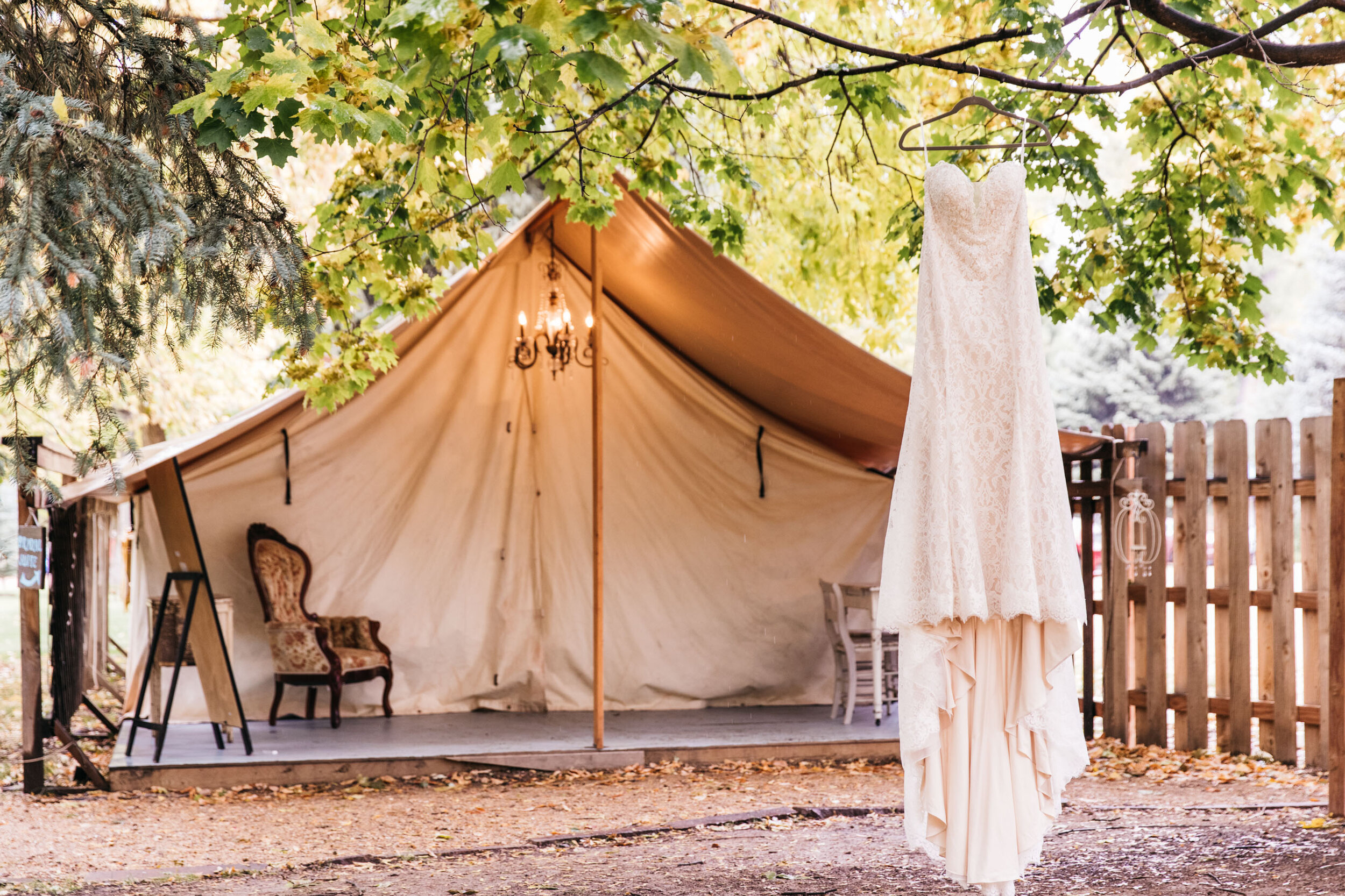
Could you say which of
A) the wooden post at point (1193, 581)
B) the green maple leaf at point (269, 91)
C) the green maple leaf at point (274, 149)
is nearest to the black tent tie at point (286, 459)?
the green maple leaf at point (274, 149)

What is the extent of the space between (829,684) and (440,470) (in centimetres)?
259

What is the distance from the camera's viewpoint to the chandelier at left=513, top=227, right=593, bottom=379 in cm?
632

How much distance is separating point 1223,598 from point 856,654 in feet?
5.65

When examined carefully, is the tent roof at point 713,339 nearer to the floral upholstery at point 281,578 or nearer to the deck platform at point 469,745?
the floral upholstery at point 281,578

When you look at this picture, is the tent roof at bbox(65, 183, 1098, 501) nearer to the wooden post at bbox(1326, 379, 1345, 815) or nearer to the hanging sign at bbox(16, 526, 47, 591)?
the hanging sign at bbox(16, 526, 47, 591)

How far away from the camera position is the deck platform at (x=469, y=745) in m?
4.90

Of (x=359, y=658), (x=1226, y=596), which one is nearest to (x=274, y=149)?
(x=359, y=658)

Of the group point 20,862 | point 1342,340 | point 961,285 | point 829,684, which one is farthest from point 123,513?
point 1342,340

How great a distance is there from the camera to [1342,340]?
52.5 ft

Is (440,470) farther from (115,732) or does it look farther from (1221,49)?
(1221,49)

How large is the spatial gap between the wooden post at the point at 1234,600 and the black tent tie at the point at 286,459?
184 inches

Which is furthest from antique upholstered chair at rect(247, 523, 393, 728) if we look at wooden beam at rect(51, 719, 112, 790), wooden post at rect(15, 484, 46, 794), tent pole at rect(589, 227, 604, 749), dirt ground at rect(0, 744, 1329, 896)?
tent pole at rect(589, 227, 604, 749)

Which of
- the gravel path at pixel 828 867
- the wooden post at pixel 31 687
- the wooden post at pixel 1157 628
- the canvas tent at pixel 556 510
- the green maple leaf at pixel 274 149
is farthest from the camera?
the canvas tent at pixel 556 510

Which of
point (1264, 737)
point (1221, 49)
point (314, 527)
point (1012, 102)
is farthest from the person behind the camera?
point (314, 527)
